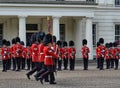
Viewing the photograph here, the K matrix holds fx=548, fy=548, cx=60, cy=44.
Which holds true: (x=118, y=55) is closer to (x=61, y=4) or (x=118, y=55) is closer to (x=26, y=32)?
(x=61, y=4)

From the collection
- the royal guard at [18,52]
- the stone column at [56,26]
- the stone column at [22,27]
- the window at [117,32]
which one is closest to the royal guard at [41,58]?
the royal guard at [18,52]

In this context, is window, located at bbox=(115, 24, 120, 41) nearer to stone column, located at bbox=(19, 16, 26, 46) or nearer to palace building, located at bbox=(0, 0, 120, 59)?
palace building, located at bbox=(0, 0, 120, 59)

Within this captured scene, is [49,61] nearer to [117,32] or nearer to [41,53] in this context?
[41,53]

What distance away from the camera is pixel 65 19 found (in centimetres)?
4181

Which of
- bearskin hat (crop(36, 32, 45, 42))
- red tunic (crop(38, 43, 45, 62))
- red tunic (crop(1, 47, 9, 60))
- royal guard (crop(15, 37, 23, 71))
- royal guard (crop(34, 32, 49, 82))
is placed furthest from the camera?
red tunic (crop(1, 47, 9, 60))

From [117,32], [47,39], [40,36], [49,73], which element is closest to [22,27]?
[117,32]

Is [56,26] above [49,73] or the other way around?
above

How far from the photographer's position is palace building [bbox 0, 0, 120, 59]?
37781mm

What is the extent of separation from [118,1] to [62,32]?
17.6 feet

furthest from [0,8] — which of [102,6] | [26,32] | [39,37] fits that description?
[39,37]

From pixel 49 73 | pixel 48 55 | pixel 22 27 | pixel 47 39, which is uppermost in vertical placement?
pixel 22 27

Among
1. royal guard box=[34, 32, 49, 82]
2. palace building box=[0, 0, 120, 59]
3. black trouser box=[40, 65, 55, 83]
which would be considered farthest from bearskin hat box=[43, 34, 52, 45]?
palace building box=[0, 0, 120, 59]

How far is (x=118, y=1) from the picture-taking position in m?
43.7

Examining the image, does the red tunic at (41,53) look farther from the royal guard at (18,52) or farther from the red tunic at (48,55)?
the royal guard at (18,52)
